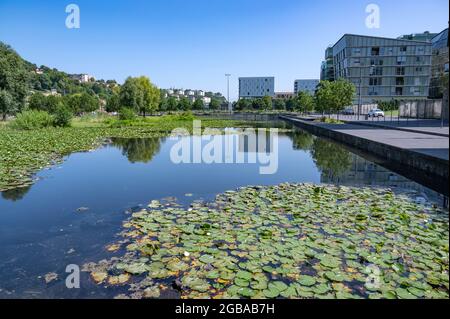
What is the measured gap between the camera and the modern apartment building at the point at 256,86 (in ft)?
487

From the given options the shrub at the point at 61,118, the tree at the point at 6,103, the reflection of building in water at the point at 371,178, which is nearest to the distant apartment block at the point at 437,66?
the reflection of building in water at the point at 371,178

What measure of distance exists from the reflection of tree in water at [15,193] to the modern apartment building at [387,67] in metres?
66.6

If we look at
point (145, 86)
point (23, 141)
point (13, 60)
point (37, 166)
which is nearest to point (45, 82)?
point (145, 86)

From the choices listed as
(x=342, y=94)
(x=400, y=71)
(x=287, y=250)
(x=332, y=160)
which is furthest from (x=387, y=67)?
(x=287, y=250)

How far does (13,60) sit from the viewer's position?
3762 cm

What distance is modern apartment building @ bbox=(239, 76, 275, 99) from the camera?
148 m

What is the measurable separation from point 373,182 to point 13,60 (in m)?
41.0

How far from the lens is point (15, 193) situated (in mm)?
9297

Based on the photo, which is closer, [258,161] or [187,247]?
[187,247]

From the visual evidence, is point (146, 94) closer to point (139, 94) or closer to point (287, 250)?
point (139, 94)

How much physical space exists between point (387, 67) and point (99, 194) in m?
70.4

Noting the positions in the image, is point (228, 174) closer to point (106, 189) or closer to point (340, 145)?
point (106, 189)
